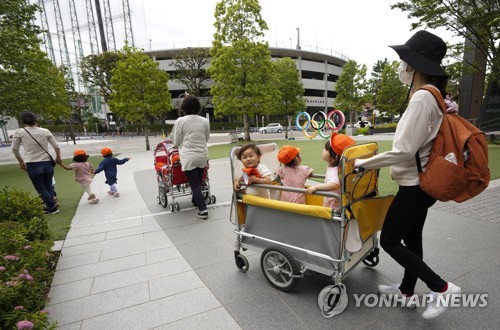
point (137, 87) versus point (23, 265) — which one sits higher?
point (137, 87)

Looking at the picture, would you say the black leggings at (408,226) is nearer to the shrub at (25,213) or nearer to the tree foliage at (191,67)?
the shrub at (25,213)

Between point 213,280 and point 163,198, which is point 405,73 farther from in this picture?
point 163,198

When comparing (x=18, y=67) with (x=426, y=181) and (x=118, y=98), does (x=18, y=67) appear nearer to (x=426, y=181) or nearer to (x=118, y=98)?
(x=118, y=98)

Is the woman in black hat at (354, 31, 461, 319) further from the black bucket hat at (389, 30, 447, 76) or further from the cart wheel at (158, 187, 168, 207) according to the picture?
the cart wheel at (158, 187, 168, 207)

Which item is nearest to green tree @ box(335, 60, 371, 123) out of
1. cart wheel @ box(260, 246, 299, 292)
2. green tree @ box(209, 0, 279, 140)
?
green tree @ box(209, 0, 279, 140)

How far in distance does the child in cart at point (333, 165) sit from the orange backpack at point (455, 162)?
2.10ft

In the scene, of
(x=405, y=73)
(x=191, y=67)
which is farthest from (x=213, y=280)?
(x=191, y=67)

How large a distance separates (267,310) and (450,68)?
14.1m

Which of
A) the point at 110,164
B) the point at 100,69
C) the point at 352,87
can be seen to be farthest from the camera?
the point at 100,69

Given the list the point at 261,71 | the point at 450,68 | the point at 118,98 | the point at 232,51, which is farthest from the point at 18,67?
the point at 450,68

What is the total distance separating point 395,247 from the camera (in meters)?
1.98

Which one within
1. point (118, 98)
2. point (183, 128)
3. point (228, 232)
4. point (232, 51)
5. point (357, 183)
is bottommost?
point (228, 232)

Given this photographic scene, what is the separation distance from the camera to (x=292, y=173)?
2824 mm

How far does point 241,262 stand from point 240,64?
18235mm
